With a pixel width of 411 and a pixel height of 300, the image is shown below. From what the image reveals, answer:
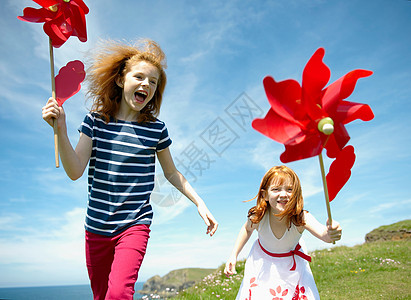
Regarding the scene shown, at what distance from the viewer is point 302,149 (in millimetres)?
2084

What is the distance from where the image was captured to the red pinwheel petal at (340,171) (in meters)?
2.23

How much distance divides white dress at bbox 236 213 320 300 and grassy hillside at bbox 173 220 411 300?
2013 mm

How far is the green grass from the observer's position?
524 cm

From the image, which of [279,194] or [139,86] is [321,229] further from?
[139,86]

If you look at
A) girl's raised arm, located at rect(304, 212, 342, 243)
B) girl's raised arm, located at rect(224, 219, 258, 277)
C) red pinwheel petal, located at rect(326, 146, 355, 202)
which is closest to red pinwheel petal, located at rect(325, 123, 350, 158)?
red pinwheel petal, located at rect(326, 146, 355, 202)

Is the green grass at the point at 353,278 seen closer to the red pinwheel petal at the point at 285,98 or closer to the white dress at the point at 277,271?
the white dress at the point at 277,271

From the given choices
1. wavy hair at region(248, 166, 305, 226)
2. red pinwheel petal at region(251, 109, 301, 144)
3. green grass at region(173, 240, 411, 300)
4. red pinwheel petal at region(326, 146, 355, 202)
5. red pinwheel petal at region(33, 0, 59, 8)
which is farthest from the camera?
green grass at region(173, 240, 411, 300)

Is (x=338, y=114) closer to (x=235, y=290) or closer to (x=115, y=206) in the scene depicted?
(x=115, y=206)

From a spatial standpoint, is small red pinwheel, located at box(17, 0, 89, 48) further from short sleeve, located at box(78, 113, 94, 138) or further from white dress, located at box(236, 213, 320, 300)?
white dress, located at box(236, 213, 320, 300)

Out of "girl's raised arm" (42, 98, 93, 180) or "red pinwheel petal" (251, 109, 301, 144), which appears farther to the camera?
"girl's raised arm" (42, 98, 93, 180)

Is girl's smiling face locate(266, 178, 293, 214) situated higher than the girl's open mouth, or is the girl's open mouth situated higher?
the girl's open mouth

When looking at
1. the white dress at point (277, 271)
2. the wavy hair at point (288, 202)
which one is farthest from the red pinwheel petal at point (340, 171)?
the white dress at point (277, 271)

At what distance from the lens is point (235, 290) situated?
527cm

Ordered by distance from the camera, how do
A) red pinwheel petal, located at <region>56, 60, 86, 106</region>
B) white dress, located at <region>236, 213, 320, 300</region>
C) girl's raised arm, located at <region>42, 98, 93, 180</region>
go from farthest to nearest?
1. white dress, located at <region>236, 213, 320, 300</region>
2. red pinwheel petal, located at <region>56, 60, 86, 106</region>
3. girl's raised arm, located at <region>42, 98, 93, 180</region>
